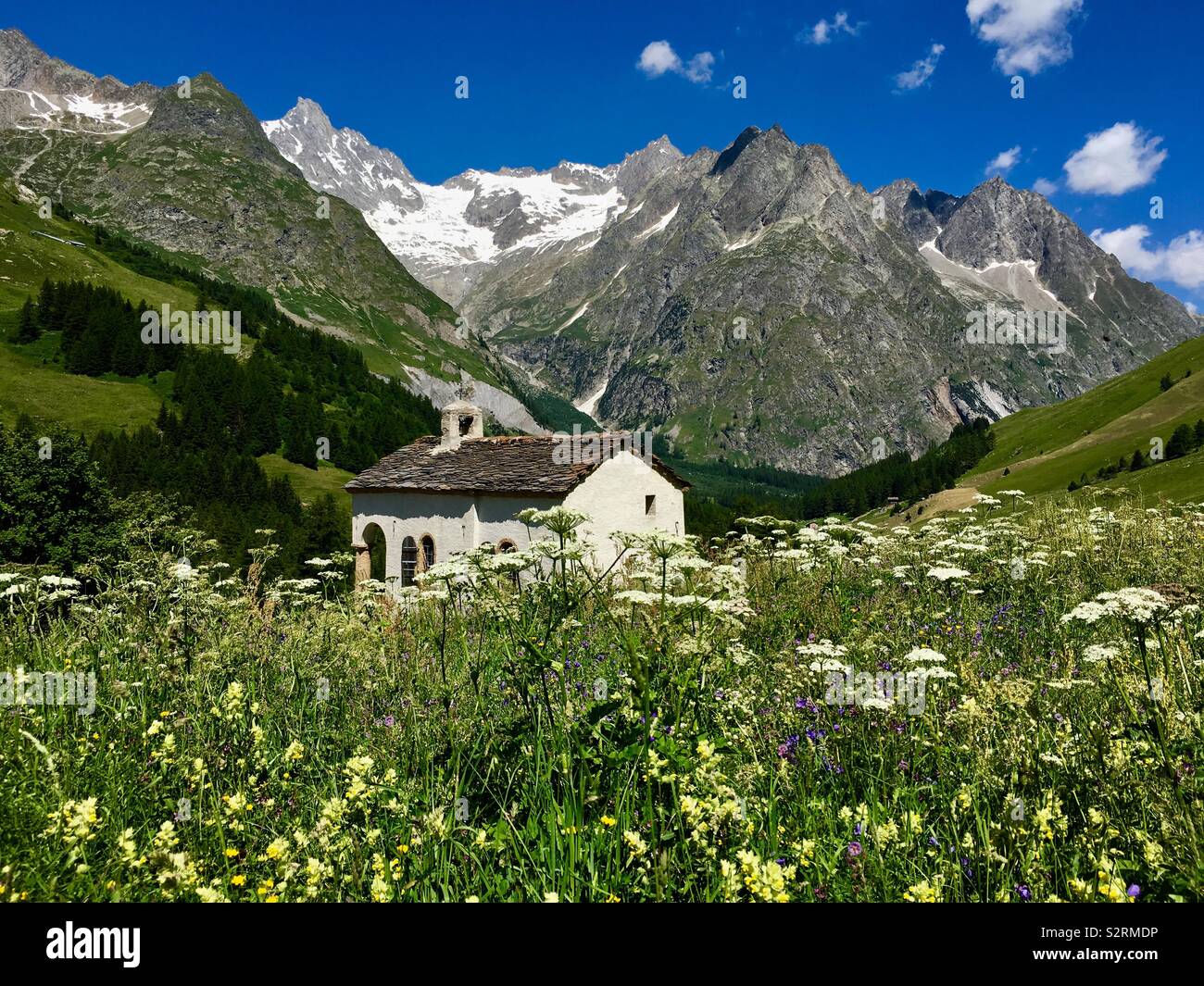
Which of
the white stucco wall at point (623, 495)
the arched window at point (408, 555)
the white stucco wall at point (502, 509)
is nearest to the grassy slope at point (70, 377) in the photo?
the white stucco wall at point (502, 509)

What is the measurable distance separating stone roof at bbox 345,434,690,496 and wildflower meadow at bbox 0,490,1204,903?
99.6 ft

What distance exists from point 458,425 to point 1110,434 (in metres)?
122

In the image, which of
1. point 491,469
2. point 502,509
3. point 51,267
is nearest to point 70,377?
point 51,267

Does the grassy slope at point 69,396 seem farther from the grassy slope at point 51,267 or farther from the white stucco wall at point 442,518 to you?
the white stucco wall at point 442,518

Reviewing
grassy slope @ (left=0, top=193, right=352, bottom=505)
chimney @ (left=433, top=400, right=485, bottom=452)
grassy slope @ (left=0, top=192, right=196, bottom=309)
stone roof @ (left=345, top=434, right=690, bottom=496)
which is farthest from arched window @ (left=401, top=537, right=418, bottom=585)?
grassy slope @ (left=0, top=192, right=196, bottom=309)

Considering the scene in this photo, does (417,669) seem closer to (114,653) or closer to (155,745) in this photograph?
(155,745)

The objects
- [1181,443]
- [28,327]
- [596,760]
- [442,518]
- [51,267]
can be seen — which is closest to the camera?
[596,760]

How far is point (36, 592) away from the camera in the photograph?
25.9ft

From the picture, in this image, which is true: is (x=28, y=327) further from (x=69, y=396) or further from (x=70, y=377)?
(x=69, y=396)

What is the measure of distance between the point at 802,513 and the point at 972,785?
645 feet

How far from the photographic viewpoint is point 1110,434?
11981cm

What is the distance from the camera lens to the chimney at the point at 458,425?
149 feet

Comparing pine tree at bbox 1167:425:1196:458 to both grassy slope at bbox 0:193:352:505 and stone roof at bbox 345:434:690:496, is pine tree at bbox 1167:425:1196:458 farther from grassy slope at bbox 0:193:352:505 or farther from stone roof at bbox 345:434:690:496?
grassy slope at bbox 0:193:352:505
